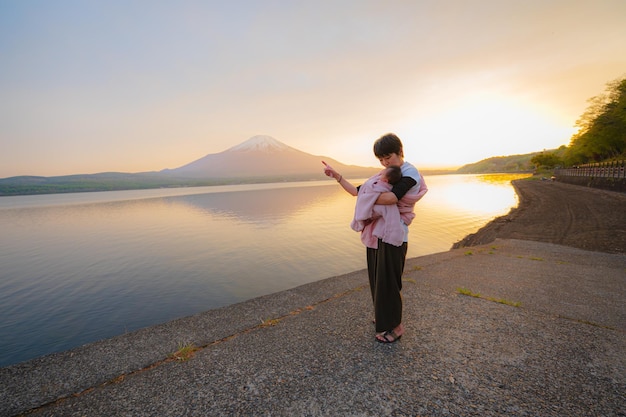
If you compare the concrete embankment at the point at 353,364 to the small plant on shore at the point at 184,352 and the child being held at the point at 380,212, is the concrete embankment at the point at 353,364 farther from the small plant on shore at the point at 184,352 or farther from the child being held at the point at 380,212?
the child being held at the point at 380,212

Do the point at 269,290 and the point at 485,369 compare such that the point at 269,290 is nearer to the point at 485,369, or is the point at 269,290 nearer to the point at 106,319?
the point at 106,319

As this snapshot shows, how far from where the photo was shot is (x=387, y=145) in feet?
10.3

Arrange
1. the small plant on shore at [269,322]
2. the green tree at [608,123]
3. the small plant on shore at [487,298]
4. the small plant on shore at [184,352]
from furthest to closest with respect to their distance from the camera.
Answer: the green tree at [608,123], the small plant on shore at [487,298], the small plant on shore at [269,322], the small plant on shore at [184,352]

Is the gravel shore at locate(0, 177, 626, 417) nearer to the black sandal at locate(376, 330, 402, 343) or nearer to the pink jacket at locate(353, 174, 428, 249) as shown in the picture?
the black sandal at locate(376, 330, 402, 343)

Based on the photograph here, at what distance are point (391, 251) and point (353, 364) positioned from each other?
4.80 feet

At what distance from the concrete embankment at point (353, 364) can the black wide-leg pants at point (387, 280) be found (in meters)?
0.41

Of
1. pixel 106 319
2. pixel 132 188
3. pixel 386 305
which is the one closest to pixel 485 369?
pixel 386 305

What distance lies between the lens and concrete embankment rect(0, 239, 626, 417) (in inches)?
105

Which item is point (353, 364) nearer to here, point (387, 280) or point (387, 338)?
point (387, 338)

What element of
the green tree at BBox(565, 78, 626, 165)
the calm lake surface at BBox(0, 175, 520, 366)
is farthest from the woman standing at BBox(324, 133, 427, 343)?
the green tree at BBox(565, 78, 626, 165)

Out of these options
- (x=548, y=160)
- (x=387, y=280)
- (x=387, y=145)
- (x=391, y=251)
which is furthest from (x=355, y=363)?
(x=548, y=160)

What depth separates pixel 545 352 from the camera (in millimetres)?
3389

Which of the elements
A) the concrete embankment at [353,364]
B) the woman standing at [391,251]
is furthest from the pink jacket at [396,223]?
the concrete embankment at [353,364]

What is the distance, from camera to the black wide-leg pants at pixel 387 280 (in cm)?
337
